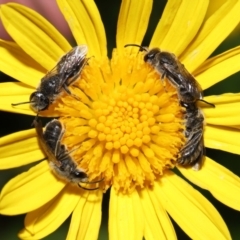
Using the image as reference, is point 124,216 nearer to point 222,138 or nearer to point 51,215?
point 51,215

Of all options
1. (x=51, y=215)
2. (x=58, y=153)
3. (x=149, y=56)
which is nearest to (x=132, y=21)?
(x=149, y=56)

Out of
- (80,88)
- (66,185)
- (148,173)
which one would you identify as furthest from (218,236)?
(80,88)

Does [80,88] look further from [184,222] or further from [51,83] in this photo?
[184,222]

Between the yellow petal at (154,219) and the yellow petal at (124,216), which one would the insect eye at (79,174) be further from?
the yellow petal at (154,219)

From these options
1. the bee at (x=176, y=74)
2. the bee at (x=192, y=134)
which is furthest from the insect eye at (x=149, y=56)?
the bee at (x=192, y=134)

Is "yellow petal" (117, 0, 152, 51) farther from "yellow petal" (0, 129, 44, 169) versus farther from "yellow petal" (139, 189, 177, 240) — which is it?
"yellow petal" (139, 189, 177, 240)

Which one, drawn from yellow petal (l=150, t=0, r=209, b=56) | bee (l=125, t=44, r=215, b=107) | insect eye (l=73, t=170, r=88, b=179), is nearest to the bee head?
bee (l=125, t=44, r=215, b=107)
